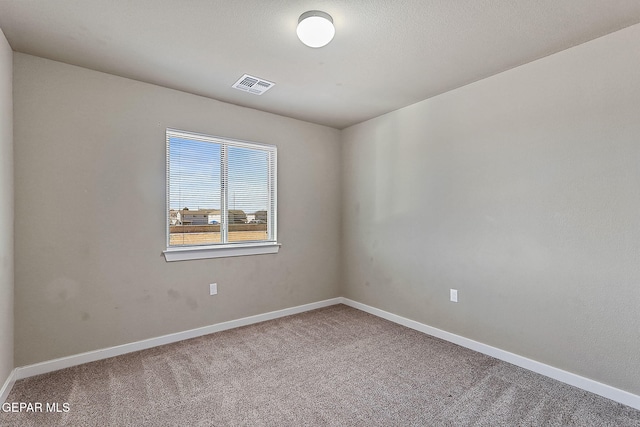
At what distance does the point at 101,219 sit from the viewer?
258 cm

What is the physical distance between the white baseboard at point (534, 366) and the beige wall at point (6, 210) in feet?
11.2

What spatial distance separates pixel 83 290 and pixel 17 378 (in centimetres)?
71

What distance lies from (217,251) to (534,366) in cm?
305

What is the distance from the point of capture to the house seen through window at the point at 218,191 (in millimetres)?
3021

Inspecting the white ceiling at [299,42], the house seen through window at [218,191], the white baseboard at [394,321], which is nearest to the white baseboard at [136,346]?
the white baseboard at [394,321]

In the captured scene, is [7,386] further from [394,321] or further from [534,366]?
[534,366]

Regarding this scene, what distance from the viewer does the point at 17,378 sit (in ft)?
7.32

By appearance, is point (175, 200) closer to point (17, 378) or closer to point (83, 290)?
point (83, 290)

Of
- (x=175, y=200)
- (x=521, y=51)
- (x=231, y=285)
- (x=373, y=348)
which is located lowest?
(x=373, y=348)

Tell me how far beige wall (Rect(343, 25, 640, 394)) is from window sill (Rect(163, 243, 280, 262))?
150cm

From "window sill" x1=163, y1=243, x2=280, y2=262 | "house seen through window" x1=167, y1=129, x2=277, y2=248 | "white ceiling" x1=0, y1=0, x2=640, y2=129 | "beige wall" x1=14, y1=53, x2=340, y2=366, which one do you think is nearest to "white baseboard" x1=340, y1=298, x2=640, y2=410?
"window sill" x1=163, y1=243, x2=280, y2=262

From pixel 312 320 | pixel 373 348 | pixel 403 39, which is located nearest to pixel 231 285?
pixel 312 320

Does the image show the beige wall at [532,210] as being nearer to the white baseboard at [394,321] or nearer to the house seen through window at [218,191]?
the white baseboard at [394,321]

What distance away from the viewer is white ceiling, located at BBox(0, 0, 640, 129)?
1.79 m
